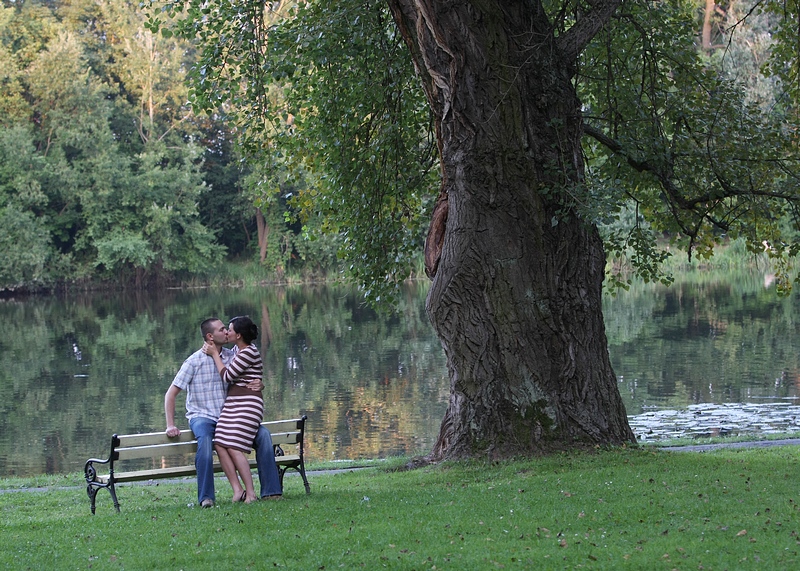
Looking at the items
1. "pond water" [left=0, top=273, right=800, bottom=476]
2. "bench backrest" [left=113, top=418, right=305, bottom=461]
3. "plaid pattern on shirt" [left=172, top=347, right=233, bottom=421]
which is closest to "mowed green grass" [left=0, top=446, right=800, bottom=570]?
"bench backrest" [left=113, top=418, right=305, bottom=461]

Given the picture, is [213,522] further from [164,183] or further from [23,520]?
[164,183]

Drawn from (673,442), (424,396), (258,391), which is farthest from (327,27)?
(424,396)

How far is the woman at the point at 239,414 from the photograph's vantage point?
301 inches

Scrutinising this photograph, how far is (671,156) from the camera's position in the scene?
10203 mm

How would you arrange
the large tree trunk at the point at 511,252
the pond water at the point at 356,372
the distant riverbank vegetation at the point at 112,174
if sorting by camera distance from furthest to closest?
the distant riverbank vegetation at the point at 112,174 → the pond water at the point at 356,372 → the large tree trunk at the point at 511,252

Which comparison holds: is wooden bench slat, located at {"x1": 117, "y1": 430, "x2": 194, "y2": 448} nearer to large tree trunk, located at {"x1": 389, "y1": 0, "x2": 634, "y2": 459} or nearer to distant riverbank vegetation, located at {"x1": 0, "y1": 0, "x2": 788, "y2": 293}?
large tree trunk, located at {"x1": 389, "y1": 0, "x2": 634, "y2": 459}

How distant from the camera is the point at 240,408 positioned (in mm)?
7734

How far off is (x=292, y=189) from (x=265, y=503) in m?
46.7

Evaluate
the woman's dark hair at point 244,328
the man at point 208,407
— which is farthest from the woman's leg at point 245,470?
the woman's dark hair at point 244,328

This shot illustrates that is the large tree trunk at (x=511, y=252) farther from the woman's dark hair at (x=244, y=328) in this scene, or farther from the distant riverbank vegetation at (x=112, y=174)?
the distant riverbank vegetation at (x=112, y=174)

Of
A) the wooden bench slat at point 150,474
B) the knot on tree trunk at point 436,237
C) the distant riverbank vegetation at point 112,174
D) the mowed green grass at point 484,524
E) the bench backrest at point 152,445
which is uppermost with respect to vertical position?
the distant riverbank vegetation at point 112,174

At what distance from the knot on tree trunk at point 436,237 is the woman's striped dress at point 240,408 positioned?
252cm

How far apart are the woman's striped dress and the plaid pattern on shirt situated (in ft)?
0.38

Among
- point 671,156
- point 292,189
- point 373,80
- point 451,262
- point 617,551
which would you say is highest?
point 292,189
